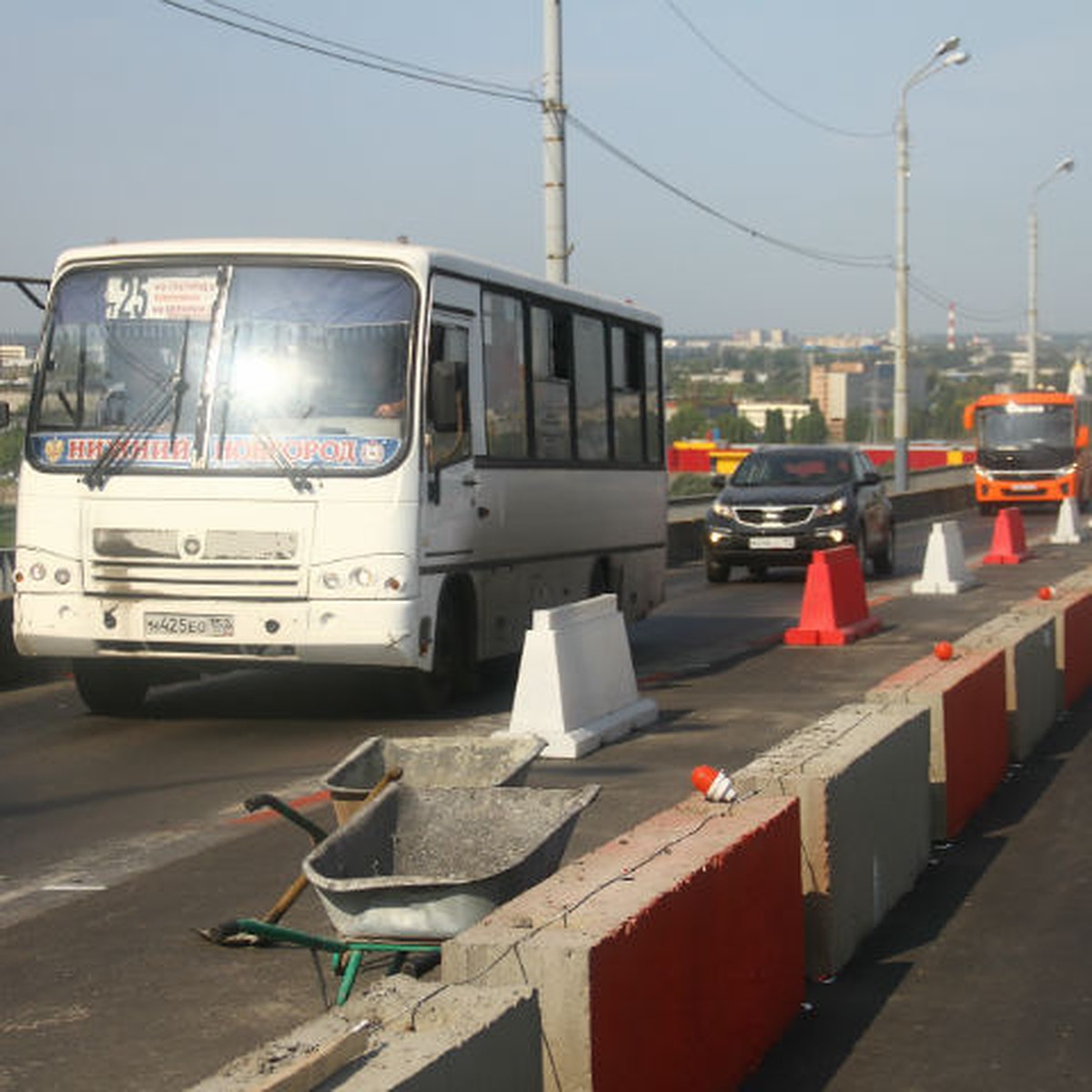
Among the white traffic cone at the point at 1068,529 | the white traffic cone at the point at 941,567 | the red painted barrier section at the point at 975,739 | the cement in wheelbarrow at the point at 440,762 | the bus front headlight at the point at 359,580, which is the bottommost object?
the white traffic cone at the point at 1068,529

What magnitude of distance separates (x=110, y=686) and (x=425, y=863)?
8279 millimetres

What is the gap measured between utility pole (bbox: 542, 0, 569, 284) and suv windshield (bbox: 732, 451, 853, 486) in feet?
13.2

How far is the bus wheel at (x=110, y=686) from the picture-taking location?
47.5 ft

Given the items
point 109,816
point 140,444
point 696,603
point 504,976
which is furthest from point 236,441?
point 696,603

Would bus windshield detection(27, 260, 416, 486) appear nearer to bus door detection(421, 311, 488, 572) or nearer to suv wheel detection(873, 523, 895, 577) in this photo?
bus door detection(421, 311, 488, 572)

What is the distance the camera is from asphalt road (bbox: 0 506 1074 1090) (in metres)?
6.56

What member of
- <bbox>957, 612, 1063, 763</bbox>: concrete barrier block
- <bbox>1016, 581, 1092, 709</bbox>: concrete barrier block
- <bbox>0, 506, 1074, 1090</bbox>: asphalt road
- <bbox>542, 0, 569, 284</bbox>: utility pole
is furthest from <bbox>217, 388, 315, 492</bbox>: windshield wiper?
<bbox>542, 0, 569, 284</bbox>: utility pole

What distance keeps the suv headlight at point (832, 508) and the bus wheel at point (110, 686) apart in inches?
601

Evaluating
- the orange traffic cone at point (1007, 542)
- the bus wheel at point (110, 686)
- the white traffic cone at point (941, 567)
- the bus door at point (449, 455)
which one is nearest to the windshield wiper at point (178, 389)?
the bus door at point (449, 455)

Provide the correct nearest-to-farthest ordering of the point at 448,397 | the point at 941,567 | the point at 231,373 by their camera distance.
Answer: the point at 231,373 < the point at 448,397 < the point at 941,567

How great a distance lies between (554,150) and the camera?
2833cm

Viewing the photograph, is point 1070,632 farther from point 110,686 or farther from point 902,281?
point 902,281

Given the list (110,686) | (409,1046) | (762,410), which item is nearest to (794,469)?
(110,686)

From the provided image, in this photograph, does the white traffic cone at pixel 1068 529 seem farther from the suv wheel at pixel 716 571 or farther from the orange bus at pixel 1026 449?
the orange bus at pixel 1026 449
